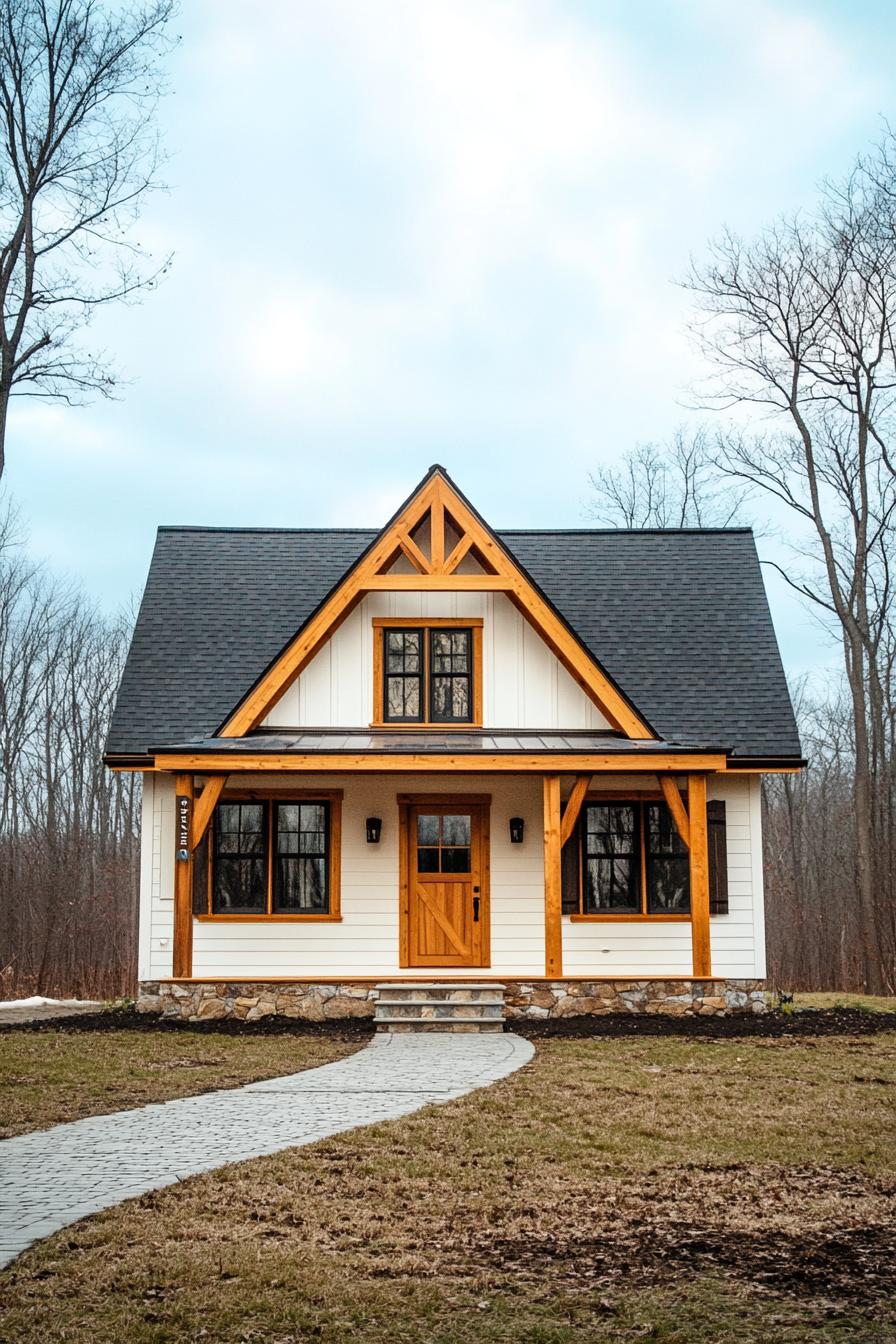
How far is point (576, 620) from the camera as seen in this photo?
1861 centimetres

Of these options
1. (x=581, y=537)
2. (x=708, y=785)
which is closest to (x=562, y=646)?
(x=708, y=785)

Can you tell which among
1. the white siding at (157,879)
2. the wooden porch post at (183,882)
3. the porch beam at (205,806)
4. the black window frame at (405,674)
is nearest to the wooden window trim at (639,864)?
the black window frame at (405,674)

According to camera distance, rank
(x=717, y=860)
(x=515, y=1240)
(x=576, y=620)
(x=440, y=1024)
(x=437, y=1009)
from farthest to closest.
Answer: (x=576, y=620) < (x=717, y=860) < (x=437, y=1009) < (x=440, y=1024) < (x=515, y=1240)

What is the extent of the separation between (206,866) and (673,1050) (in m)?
6.48

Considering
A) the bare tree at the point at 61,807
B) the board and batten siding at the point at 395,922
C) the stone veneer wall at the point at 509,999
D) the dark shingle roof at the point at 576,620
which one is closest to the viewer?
the stone veneer wall at the point at 509,999

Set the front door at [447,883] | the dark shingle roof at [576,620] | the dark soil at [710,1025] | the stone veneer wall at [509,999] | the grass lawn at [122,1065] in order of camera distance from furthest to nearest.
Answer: the dark shingle roof at [576,620], the front door at [447,883], the stone veneer wall at [509,999], the dark soil at [710,1025], the grass lawn at [122,1065]

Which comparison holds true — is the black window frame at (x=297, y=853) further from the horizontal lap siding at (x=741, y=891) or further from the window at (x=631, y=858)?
the horizontal lap siding at (x=741, y=891)

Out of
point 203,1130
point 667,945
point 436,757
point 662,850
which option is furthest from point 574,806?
point 203,1130

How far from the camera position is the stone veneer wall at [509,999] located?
49.4ft

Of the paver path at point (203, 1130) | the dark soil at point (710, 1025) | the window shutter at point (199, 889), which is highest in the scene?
the window shutter at point (199, 889)

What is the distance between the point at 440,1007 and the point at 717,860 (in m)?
4.04

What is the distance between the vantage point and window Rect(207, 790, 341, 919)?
16.4 m

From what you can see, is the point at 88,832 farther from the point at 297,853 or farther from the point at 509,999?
the point at 509,999

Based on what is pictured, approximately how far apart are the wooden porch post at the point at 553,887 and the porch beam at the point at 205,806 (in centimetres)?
370
